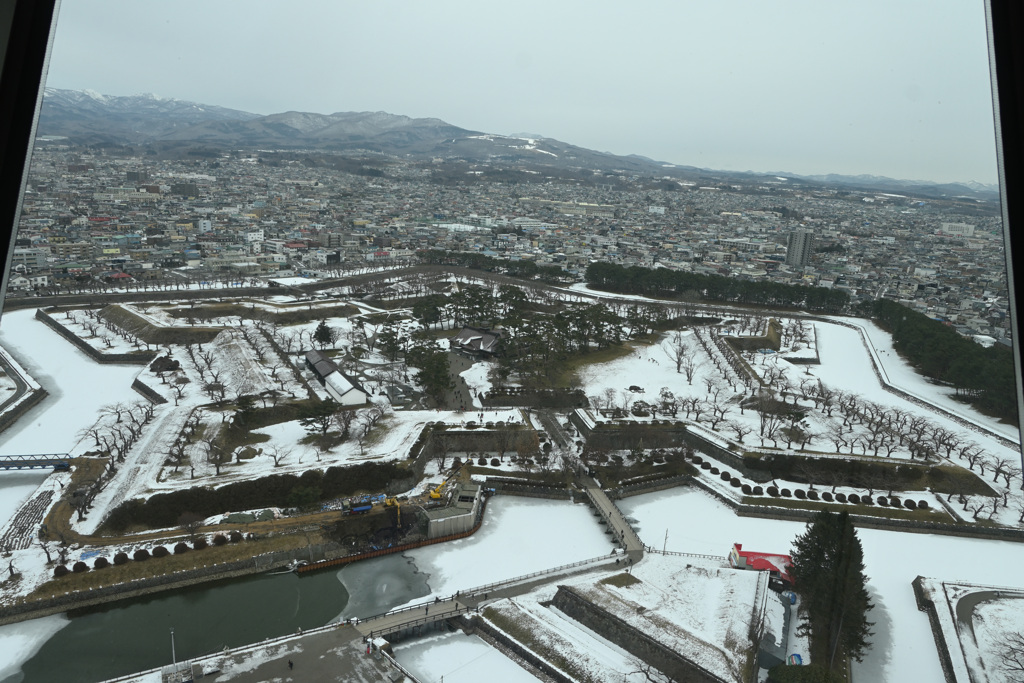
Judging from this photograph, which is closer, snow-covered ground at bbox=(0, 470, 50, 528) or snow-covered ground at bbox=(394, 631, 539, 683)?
snow-covered ground at bbox=(394, 631, 539, 683)

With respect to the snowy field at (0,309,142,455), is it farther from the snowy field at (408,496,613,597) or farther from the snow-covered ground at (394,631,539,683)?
the snow-covered ground at (394,631,539,683)

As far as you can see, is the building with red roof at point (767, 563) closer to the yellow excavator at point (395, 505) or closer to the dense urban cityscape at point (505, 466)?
the dense urban cityscape at point (505, 466)

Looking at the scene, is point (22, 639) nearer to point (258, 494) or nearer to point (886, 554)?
point (258, 494)

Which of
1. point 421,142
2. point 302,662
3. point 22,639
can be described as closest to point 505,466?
point 302,662

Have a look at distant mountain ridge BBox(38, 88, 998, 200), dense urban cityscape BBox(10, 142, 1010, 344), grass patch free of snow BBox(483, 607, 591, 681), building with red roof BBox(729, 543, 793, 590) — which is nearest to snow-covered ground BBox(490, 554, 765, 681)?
grass patch free of snow BBox(483, 607, 591, 681)

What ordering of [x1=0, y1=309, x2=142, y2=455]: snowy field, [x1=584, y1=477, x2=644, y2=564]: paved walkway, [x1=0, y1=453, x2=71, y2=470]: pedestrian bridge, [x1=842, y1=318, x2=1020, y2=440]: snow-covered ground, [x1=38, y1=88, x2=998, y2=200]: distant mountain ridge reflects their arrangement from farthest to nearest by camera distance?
[x1=38, y1=88, x2=998, y2=200]: distant mountain ridge < [x1=842, y1=318, x2=1020, y2=440]: snow-covered ground < [x1=0, y1=309, x2=142, y2=455]: snowy field < [x1=0, y1=453, x2=71, y2=470]: pedestrian bridge < [x1=584, y1=477, x2=644, y2=564]: paved walkway

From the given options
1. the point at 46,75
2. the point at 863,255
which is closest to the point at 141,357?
the point at 46,75
